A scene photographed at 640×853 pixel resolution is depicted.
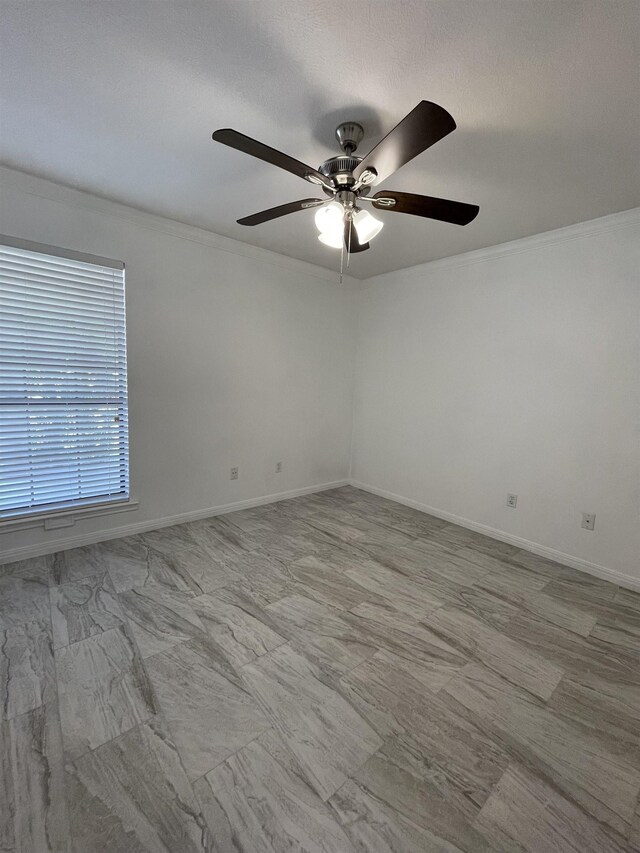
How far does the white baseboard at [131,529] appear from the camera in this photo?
8.55ft

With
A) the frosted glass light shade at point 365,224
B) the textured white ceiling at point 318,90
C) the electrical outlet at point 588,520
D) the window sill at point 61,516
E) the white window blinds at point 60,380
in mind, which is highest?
the textured white ceiling at point 318,90

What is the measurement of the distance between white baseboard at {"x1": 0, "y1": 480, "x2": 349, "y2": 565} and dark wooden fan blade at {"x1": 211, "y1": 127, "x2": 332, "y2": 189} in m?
2.79

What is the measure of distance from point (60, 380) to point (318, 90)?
2.41m

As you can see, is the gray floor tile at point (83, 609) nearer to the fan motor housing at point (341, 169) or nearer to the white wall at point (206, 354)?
the white wall at point (206, 354)

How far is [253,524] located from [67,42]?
309 cm

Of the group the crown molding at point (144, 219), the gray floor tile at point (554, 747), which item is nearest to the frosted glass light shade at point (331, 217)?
the crown molding at point (144, 219)

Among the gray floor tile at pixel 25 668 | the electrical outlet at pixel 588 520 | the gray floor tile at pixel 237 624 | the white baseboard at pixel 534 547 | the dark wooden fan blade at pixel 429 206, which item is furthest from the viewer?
the electrical outlet at pixel 588 520

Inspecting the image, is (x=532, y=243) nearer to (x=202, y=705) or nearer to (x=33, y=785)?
(x=202, y=705)

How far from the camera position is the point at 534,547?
9.98 ft

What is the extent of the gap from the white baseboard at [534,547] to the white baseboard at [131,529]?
4.13ft

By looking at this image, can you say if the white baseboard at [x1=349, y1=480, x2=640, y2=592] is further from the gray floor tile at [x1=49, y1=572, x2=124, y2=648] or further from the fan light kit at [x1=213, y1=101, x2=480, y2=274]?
the gray floor tile at [x1=49, y1=572, x2=124, y2=648]

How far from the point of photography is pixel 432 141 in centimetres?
131

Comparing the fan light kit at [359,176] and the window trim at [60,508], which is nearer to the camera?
the fan light kit at [359,176]

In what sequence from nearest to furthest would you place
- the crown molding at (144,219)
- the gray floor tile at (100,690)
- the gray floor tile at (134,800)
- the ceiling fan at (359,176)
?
the gray floor tile at (134,800) → the ceiling fan at (359,176) → the gray floor tile at (100,690) → the crown molding at (144,219)
